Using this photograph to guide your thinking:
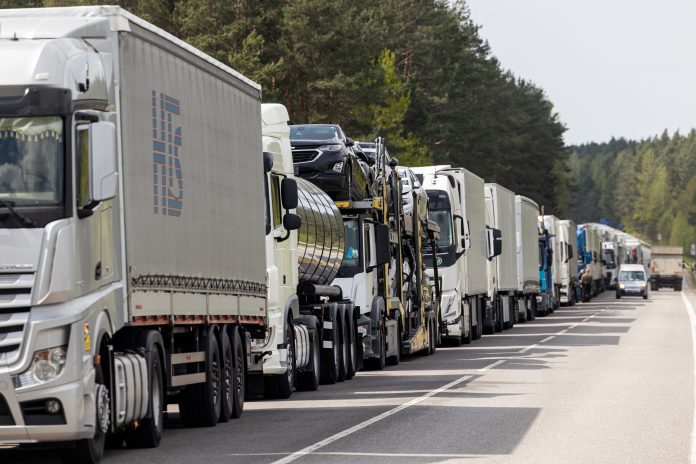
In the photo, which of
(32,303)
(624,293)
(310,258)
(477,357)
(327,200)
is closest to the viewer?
(32,303)

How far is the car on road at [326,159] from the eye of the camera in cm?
2625

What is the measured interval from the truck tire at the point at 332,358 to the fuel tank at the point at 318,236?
2.00ft

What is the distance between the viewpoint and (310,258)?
23.6 meters

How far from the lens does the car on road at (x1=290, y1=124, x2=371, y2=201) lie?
86.1 ft

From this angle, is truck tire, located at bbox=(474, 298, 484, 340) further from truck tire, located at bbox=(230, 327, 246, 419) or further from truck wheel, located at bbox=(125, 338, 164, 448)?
truck wheel, located at bbox=(125, 338, 164, 448)

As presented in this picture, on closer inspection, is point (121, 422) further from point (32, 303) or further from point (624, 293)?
point (624, 293)

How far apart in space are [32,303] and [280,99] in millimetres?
54118

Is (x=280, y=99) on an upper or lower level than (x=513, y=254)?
upper

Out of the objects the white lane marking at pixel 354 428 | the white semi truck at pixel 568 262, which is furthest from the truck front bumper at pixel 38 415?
the white semi truck at pixel 568 262

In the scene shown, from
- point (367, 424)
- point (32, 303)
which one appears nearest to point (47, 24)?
point (32, 303)

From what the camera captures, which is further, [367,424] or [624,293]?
[624,293]

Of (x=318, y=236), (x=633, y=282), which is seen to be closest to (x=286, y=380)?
(x=318, y=236)

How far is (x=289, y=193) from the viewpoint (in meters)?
21.0

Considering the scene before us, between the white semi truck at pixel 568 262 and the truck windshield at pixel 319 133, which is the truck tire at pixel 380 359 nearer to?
the truck windshield at pixel 319 133
